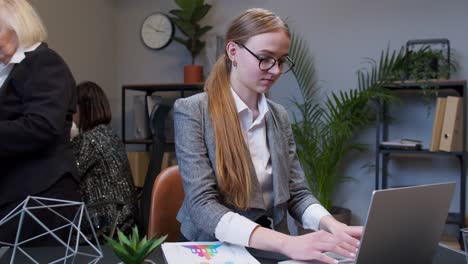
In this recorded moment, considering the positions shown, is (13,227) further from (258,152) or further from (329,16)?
(329,16)

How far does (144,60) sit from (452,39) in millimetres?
2424

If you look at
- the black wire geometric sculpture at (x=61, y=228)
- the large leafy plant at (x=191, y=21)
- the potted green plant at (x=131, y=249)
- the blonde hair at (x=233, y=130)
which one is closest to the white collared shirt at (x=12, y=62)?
the black wire geometric sculpture at (x=61, y=228)

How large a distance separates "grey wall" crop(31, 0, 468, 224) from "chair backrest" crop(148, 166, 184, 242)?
2.12 m

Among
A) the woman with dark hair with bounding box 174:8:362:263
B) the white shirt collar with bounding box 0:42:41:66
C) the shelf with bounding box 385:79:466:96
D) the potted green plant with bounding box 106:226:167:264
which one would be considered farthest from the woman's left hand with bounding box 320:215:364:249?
the shelf with bounding box 385:79:466:96

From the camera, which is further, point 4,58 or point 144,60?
point 144,60

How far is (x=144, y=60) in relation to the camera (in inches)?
160

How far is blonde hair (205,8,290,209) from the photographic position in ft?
3.92

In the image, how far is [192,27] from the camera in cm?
364

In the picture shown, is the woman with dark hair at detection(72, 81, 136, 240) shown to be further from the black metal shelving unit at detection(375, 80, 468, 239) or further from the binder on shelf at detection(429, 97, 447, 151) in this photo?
the binder on shelf at detection(429, 97, 447, 151)

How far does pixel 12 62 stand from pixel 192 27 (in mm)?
2430

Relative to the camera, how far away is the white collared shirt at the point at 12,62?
1307 mm

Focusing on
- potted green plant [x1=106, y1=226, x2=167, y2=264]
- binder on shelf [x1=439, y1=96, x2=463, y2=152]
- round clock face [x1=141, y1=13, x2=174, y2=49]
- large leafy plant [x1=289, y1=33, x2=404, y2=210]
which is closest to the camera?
potted green plant [x1=106, y1=226, x2=167, y2=264]

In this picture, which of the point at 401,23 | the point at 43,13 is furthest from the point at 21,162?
the point at 401,23

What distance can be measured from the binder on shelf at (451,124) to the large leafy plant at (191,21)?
1839 millimetres
